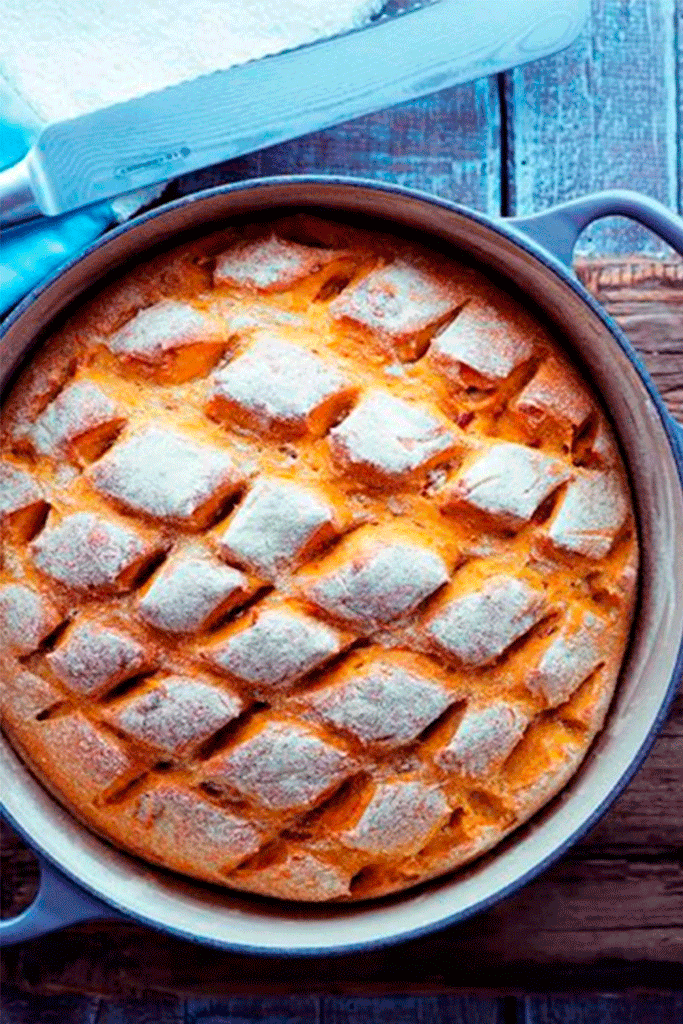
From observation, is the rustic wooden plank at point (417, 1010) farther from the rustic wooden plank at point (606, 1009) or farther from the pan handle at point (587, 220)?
→ the pan handle at point (587, 220)

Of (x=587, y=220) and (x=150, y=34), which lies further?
(x=150, y=34)

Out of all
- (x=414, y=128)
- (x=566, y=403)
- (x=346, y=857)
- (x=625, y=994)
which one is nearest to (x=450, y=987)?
(x=625, y=994)

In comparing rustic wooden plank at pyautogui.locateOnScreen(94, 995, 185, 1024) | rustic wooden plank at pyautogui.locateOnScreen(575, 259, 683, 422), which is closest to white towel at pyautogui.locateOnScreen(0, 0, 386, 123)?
rustic wooden plank at pyautogui.locateOnScreen(575, 259, 683, 422)

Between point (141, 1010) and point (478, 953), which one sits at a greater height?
point (478, 953)

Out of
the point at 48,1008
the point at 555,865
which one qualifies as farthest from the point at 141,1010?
the point at 555,865

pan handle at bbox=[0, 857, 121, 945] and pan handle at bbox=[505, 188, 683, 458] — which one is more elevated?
pan handle at bbox=[505, 188, 683, 458]

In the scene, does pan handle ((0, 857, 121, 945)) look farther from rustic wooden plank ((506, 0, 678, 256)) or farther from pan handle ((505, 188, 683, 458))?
rustic wooden plank ((506, 0, 678, 256))

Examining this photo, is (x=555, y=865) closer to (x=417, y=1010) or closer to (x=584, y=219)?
(x=417, y=1010)
